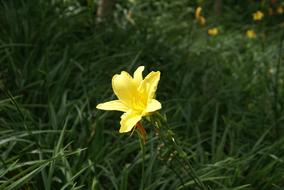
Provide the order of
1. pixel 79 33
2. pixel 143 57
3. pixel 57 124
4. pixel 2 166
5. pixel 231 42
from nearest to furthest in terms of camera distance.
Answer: pixel 2 166 → pixel 57 124 → pixel 143 57 → pixel 79 33 → pixel 231 42

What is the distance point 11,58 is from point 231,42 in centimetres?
383

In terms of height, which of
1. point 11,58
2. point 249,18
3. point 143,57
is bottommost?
point 249,18

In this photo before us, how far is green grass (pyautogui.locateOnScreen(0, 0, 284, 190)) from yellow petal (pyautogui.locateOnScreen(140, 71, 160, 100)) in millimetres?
340

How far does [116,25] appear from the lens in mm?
4453

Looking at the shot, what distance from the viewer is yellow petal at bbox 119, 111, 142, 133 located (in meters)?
1.56

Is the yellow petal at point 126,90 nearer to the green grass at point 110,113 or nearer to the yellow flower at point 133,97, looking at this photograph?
the yellow flower at point 133,97

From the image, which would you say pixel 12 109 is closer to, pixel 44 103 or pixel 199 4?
pixel 44 103

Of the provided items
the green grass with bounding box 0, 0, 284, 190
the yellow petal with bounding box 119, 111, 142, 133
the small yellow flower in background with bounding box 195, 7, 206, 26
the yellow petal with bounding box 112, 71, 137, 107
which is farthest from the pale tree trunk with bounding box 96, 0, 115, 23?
the yellow petal with bounding box 119, 111, 142, 133

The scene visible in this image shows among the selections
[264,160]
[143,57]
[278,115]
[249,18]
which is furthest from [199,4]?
[264,160]

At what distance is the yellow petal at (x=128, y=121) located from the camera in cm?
156

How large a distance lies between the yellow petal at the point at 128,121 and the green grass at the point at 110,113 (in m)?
0.36

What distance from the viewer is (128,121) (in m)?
1.59

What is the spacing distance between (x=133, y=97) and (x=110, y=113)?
123 cm

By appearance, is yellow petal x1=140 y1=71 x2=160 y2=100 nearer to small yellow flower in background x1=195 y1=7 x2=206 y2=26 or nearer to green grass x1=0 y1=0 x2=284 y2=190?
green grass x1=0 y1=0 x2=284 y2=190
